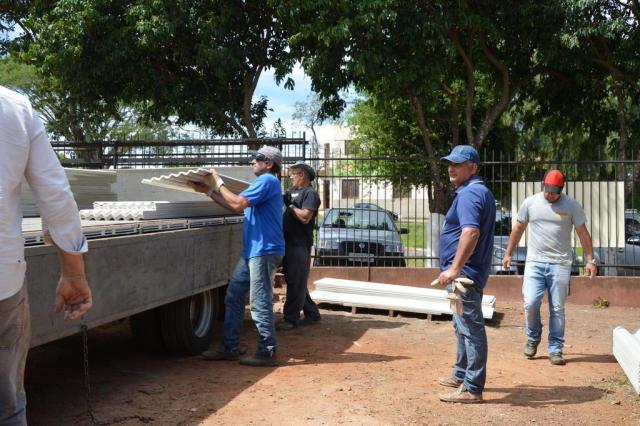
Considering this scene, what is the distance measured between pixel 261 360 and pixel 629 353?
10.1ft

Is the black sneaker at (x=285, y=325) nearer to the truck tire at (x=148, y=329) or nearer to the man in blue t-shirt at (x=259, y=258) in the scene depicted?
the man in blue t-shirt at (x=259, y=258)

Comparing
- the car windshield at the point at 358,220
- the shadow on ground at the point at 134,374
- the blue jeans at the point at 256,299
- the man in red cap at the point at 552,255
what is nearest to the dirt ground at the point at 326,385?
the shadow on ground at the point at 134,374

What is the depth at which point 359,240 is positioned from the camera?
12.4 metres

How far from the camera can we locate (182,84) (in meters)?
17.3

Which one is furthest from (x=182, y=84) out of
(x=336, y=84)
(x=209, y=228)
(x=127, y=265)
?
(x=127, y=265)

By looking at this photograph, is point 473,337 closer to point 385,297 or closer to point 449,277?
point 449,277

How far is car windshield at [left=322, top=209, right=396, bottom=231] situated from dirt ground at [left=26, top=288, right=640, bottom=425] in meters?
4.38

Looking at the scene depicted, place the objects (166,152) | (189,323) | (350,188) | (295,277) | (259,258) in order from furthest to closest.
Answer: (350,188), (166,152), (295,277), (189,323), (259,258)

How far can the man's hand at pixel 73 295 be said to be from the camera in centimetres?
273

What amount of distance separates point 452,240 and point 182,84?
1300 cm

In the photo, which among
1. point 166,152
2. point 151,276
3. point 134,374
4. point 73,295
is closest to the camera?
point 73,295

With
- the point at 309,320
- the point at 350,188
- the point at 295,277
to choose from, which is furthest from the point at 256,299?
the point at 350,188

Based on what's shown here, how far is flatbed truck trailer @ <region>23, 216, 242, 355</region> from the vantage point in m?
4.16

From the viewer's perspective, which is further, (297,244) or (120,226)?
(297,244)
